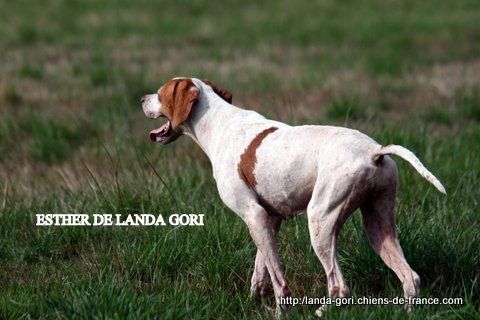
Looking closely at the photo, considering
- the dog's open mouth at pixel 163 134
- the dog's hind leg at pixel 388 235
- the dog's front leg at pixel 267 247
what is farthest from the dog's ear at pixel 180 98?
the dog's hind leg at pixel 388 235

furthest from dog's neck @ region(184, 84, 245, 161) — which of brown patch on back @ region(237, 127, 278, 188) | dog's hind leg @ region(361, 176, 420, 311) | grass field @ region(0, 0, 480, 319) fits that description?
dog's hind leg @ region(361, 176, 420, 311)

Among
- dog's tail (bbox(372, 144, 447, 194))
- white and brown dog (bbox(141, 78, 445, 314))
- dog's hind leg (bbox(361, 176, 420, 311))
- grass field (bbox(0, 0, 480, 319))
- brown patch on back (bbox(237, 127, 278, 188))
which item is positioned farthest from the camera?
grass field (bbox(0, 0, 480, 319))

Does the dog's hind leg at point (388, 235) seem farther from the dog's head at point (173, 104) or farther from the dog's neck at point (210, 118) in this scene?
the dog's head at point (173, 104)

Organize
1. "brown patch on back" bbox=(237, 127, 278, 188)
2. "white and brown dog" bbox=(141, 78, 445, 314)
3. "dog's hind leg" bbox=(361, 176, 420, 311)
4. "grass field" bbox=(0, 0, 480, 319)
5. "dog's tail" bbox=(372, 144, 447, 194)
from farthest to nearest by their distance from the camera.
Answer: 1. "grass field" bbox=(0, 0, 480, 319)
2. "brown patch on back" bbox=(237, 127, 278, 188)
3. "dog's hind leg" bbox=(361, 176, 420, 311)
4. "white and brown dog" bbox=(141, 78, 445, 314)
5. "dog's tail" bbox=(372, 144, 447, 194)

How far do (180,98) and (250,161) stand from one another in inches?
22.1

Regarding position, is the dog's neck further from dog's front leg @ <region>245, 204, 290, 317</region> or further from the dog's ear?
dog's front leg @ <region>245, 204, 290, 317</region>

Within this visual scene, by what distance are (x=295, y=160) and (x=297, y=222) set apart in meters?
1.24

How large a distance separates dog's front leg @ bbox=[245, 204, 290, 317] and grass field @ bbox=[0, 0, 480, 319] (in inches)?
7.7

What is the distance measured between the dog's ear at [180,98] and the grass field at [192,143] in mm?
756

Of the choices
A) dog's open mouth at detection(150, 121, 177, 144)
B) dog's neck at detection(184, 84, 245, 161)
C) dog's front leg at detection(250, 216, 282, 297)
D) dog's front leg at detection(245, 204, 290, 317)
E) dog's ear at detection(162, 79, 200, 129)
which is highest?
dog's ear at detection(162, 79, 200, 129)

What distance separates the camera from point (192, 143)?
310 inches

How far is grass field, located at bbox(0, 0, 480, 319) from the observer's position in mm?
4512

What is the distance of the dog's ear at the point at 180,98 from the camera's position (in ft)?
14.4

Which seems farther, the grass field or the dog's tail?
the grass field
